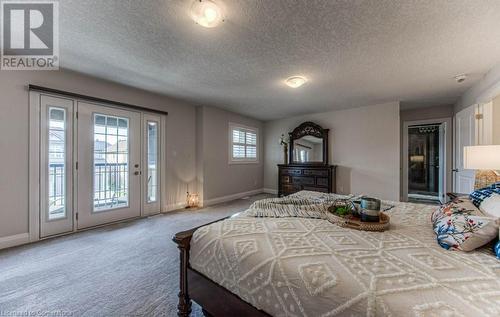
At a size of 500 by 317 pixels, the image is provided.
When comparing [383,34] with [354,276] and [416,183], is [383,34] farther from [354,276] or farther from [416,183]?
[416,183]

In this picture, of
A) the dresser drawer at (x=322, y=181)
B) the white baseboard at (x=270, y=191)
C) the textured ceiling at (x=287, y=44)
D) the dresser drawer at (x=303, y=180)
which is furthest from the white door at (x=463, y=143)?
the white baseboard at (x=270, y=191)

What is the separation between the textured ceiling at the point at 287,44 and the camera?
1.66m

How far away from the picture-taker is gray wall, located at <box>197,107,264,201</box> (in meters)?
4.69

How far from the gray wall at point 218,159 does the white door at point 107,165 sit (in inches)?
53.2

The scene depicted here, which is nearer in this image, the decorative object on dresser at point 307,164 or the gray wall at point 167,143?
the gray wall at point 167,143

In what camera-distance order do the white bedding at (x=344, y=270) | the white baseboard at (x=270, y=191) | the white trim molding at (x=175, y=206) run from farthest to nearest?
1. the white baseboard at (x=270, y=191)
2. the white trim molding at (x=175, y=206)
3. the white bedding at (x=344, y=270)

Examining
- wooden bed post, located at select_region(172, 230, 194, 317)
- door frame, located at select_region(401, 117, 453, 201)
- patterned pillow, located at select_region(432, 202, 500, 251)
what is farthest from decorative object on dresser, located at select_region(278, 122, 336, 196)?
wooden bed post, located at select_region(172, 230, 194, 317)

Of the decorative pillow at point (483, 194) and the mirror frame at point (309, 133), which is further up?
the mirror frame at point (309, 133)

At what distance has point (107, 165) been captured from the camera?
11.1 ft

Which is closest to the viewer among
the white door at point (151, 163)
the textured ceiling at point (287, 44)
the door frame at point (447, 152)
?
the textured ceiling at point (287, 44)

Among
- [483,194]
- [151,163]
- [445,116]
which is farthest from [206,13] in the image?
[445,116]

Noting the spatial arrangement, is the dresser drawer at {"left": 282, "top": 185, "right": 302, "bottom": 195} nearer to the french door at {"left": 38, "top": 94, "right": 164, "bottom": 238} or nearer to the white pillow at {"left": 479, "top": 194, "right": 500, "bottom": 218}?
the french door at {"left": 38, "top": 94, "right": 164, "bottom": 238}

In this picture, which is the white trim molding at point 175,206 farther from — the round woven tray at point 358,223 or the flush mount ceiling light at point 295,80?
the round woven tray at point 358,223

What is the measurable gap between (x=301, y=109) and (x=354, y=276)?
4649mm
